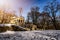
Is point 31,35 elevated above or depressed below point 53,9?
below

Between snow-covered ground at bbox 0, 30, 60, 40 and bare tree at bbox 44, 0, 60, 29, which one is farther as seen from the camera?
bare tree at bbox 44, 0, 60, 29

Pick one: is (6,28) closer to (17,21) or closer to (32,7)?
(17,21)

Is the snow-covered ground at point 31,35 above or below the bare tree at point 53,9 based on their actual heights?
below

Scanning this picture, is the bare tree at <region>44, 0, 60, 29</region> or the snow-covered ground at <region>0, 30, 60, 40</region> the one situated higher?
the bare tree at <region>44, 0, 60, 29</region>

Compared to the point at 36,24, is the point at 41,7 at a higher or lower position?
higher

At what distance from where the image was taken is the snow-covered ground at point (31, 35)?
3.47 m

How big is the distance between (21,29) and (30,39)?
32cm

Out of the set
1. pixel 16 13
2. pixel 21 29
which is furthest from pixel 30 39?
pixel 16 13

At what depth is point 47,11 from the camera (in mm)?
3684

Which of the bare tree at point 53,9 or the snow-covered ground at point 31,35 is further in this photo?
the bare tree at point 53,9

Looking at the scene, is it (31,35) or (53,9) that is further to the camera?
(53,9)

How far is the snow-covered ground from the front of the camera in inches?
137

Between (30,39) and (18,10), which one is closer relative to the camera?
(30,39)

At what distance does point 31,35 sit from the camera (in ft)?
11.6
